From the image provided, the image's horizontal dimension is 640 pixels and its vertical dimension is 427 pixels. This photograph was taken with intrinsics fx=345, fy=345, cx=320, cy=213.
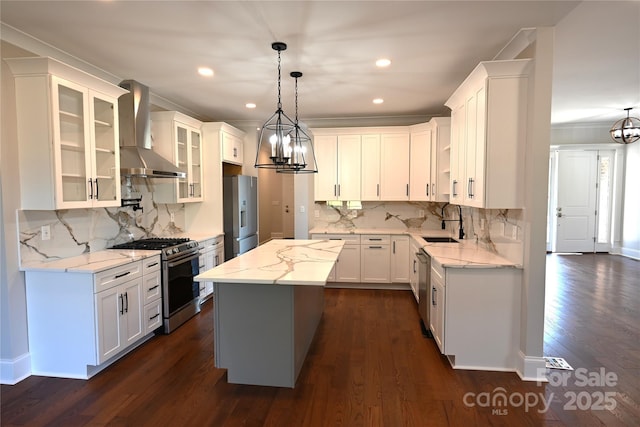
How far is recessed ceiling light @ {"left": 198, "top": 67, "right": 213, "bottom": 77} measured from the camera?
134 inches

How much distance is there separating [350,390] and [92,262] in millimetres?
2348

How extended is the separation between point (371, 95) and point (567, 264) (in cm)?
532

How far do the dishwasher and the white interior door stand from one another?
5765 millimetres

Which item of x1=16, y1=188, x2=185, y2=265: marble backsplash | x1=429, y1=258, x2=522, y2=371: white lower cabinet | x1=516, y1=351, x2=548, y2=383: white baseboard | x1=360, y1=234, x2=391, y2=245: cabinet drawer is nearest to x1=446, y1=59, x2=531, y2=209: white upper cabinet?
x1=429, y1=258, x2=522, y2=371: white lower cabinet

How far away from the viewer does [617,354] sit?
3.07m

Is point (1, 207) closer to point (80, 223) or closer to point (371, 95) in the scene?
point (80, 223)

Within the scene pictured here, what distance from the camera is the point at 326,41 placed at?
280cm

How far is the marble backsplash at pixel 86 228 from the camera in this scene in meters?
2.80

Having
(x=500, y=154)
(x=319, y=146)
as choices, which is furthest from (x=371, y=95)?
(x=500, y=154)

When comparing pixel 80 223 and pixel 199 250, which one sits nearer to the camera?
pixel 80 223

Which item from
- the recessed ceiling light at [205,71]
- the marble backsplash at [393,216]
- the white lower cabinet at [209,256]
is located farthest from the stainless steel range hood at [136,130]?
the marble backsplash at [393,216]

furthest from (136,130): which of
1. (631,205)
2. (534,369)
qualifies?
(631,205)

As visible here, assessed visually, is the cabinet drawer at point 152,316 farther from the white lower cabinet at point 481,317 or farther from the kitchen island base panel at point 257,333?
the white lower cabinet at point 481,317

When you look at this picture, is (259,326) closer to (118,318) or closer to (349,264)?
(118,318)
